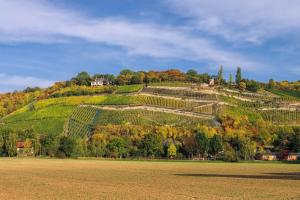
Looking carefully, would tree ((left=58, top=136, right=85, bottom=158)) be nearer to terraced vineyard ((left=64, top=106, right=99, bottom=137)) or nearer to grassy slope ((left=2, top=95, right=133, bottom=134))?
terraced vineyard ((left=64, top=106, right=99, bottom=137))

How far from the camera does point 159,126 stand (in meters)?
160

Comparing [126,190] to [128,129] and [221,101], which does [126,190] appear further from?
[221,101]

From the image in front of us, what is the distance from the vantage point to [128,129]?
502 ft

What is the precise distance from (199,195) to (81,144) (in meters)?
105

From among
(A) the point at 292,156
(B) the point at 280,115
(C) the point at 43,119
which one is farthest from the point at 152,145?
(B) the point at 280,115

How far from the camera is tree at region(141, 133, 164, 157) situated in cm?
14088

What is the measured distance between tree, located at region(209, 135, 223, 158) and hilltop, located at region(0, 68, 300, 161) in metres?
0.29

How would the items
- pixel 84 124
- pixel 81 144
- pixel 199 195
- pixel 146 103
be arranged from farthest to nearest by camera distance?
1. pixel 146 103
2. pixel 84 124
3. pixel 81 144
4. pixel 199 195

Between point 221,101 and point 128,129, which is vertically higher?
point 221,101

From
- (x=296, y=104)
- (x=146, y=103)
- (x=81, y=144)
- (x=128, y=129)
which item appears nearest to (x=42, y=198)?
(x=81, y=144)

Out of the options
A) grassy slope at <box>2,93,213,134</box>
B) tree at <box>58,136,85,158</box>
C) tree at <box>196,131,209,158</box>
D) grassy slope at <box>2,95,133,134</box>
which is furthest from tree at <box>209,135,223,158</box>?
grassy slope at <box>2,95,133,134</box>

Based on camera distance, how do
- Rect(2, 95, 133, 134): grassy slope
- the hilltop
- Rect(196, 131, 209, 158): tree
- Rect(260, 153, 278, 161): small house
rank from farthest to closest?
Rect(2, 95, 133, 134): grassy slope, Rect(260, 153, 278, 161): small house, Rect(196, 131, 209, 158): tree, the hilltop

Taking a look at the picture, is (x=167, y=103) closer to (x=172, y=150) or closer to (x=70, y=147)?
(x=172, y=150)

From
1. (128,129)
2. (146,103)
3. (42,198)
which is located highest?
(146,103)
